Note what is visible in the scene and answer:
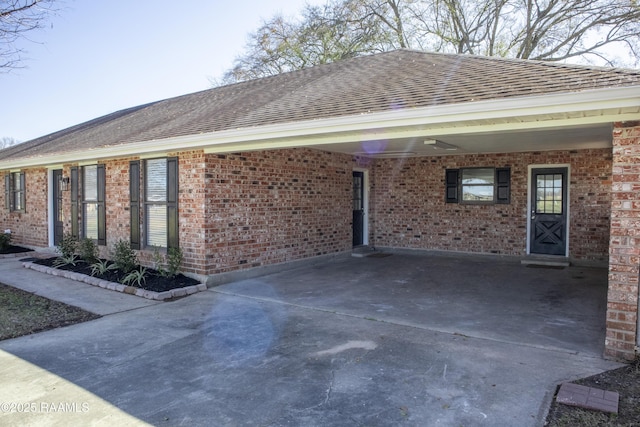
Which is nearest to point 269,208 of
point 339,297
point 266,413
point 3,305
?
point 339,297

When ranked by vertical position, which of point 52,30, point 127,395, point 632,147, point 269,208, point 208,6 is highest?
point 208,6

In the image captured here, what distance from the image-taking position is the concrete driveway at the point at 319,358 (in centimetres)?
320

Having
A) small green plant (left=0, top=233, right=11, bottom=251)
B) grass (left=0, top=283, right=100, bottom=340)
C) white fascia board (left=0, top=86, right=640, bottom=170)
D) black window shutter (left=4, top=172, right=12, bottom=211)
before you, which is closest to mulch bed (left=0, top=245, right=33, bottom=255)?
small green plant (left=0, top=233, right=11, bottom=251)

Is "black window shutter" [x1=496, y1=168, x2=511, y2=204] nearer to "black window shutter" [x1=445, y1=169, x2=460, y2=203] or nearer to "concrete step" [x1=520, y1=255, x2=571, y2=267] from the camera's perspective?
"black window shutter" [x1=445, y1=169, x2=460, y2=203]

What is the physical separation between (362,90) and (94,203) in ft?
21.1

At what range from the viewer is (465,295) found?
680 centimetres

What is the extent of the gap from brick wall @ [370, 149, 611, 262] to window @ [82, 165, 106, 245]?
6.61 metres

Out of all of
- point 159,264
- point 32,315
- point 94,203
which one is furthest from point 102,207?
point 32,315

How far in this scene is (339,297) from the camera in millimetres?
6645

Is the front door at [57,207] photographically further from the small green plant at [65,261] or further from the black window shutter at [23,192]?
the small green plant at [65,261]

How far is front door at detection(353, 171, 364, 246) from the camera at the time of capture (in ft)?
38.1

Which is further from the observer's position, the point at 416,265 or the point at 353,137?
the point at 416,265

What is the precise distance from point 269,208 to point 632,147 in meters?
5.95

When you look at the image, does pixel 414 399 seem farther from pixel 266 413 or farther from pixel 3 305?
pixel 3 305
